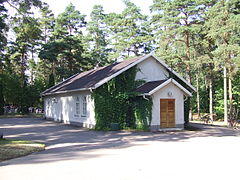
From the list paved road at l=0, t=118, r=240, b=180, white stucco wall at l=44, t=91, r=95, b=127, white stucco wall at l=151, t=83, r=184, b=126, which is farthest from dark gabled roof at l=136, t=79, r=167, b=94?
paved road at l=0, t=118, r=240, b=180

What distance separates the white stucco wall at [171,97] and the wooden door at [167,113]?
0.31 m

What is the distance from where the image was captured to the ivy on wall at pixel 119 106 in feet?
63.5

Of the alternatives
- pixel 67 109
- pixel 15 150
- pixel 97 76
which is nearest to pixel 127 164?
pixel 15 150

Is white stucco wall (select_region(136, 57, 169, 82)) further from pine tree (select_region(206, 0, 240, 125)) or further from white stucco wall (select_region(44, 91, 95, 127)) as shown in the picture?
pine tree (select_region(206, 0, 240, 125))

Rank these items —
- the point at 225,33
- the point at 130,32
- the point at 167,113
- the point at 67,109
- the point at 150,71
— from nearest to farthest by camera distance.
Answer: the point at 167,113
the point at 150,71
the point at 225,33
the point at 67,109
the point at 130,32

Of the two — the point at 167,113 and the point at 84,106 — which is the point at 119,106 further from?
the point at 167,113

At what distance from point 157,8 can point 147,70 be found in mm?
13316

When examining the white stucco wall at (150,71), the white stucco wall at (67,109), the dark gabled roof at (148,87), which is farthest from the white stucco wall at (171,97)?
the white stucco wall at (67,109)

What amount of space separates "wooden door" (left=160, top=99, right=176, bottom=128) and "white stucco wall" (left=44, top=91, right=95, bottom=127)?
5006 mm

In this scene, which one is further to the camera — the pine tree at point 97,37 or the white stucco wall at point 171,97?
the pine tree at point 97,37

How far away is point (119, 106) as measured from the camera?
20.0 meters

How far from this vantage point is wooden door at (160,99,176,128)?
63.4 ft

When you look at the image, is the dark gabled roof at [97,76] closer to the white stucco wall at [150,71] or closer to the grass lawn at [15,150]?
the white stucco wall at [150,71]

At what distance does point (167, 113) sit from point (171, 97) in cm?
118
